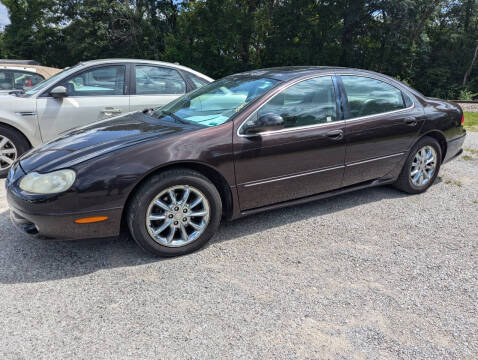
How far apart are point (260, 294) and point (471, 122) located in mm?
9449

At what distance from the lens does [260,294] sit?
8.41 feet

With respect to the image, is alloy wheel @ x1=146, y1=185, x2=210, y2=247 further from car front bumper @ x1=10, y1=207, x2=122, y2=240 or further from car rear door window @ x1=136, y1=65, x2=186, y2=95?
car rear door window @ x1=136, y1=65, x2=186, y2=95

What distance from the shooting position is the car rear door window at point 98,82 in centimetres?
524

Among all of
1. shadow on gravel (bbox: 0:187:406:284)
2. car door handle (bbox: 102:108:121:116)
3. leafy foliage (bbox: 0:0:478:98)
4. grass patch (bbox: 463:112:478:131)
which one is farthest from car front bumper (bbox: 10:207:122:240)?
leafy foliage (bbox: 0:0:478:98)

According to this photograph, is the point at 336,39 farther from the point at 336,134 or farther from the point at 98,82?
the point at 336,134

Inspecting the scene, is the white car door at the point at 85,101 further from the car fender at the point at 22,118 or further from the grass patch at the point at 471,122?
the grass patch at the point at 471,122

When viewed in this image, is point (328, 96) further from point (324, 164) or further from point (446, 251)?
point (446, 251)

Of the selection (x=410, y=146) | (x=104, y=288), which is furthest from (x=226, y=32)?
(x=104, y=288)

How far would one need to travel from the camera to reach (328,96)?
3.69 metres

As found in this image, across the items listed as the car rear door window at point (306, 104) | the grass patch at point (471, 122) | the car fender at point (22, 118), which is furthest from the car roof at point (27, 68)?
the grass patch at point (471, 122)

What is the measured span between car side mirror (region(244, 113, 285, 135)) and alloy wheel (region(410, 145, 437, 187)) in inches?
78.5

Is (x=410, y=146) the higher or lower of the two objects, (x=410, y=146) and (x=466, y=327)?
the higher

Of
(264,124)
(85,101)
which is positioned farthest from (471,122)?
(85,101)

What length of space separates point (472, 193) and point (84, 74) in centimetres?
525
